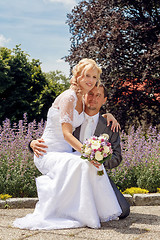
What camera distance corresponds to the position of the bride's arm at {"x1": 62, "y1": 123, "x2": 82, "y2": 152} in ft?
12.8

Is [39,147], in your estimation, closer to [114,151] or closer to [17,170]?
[114,151]

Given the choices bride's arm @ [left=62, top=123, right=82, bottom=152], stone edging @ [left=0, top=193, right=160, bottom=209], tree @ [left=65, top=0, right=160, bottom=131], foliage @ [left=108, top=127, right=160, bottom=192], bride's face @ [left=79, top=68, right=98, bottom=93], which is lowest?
stone edging @ [left=0, top=193, right=160, bottom=209]

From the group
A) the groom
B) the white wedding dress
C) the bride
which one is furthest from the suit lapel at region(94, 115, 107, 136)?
the white wedding dress

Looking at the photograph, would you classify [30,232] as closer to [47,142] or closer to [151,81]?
[47,142]

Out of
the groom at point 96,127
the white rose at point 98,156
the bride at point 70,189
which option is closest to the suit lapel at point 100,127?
the groom at point 96,127

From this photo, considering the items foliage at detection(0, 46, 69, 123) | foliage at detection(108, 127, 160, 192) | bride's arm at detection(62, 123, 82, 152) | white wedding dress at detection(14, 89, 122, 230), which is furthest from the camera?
foliage at detection(0, 46, 69, 123)

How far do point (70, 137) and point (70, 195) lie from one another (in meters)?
0.64

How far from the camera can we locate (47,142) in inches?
166

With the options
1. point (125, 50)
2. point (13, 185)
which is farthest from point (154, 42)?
point (13, 185)

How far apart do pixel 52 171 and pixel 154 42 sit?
1020 centimetres

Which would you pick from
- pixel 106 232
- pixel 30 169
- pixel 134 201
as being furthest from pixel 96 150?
pixel 30 169

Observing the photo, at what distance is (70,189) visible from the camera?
3846 mm

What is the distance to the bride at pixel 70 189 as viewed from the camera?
3.75m

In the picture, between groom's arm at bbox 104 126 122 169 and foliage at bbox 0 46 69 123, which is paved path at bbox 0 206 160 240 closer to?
groom's arm at bbox 104 126 122 169
